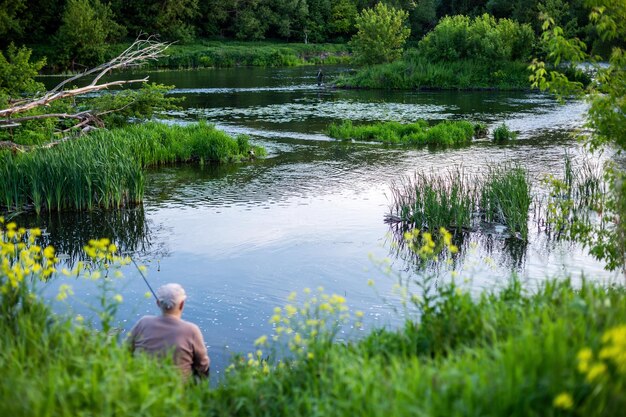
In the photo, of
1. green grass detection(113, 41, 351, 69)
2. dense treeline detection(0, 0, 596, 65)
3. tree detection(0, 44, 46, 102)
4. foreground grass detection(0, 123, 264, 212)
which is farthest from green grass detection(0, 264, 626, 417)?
green grass detection(113, 41, 351, 69)

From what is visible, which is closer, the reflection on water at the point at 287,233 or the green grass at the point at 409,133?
the reflection on water at the point at 287,233

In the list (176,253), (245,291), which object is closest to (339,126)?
(176,253)

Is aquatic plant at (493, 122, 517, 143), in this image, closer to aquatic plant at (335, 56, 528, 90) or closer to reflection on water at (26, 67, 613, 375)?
reflection on water at (26, 67, 613, 375)

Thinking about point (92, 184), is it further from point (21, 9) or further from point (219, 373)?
point (21, 9)

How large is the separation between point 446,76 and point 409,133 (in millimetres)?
20172

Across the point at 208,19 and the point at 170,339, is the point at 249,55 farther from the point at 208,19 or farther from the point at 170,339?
the point at 170,339

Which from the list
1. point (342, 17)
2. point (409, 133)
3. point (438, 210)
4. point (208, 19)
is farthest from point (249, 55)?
point (438, 210)

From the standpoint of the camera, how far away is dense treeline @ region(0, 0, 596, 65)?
59.4 metres

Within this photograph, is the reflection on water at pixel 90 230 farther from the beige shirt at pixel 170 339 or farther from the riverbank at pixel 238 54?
the riverbank at pixel 238 54

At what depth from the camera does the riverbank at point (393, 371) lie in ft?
13.4

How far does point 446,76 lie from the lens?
148 ft

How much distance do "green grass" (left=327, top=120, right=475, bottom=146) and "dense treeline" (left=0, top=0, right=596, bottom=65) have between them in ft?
111

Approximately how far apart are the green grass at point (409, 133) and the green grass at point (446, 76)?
18.6 metres

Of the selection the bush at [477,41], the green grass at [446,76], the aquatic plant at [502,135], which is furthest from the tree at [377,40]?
the aquatic plant at [502,135]
